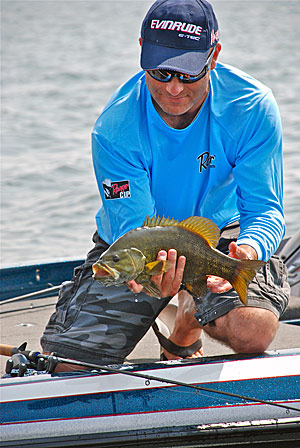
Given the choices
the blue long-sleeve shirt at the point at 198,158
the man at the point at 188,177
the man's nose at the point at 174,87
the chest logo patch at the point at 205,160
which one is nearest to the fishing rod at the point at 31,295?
the man at the point at 188,177

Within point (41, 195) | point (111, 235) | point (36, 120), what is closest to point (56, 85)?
point (36, 120)

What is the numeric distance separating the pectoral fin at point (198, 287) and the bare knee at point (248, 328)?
227 mm

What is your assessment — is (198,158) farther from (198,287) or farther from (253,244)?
(198,287)

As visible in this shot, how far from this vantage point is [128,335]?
3.52m

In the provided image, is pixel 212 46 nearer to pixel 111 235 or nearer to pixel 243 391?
pixel 111 235

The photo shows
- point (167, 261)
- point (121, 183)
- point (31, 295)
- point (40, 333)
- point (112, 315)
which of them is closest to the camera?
point (167, 261)

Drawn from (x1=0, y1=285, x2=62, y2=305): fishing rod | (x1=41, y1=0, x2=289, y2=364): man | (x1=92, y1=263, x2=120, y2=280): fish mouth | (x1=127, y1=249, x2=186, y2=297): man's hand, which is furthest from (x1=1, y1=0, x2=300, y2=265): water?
(x1=0, y1=285, x2=62, y2=305): fishing rod

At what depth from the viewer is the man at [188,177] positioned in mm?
3277

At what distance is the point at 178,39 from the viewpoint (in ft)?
10.5

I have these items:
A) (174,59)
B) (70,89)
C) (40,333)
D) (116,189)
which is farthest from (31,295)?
(70,89)

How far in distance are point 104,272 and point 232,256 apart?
2.02 feet

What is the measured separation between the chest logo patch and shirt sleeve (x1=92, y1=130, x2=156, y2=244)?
266 mm

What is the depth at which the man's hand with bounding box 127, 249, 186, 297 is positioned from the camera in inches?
116

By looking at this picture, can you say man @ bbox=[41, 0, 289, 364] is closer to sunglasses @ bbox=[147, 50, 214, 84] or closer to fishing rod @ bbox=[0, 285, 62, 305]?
sunglasses @ bbox=[147, 50, 214, 84]
